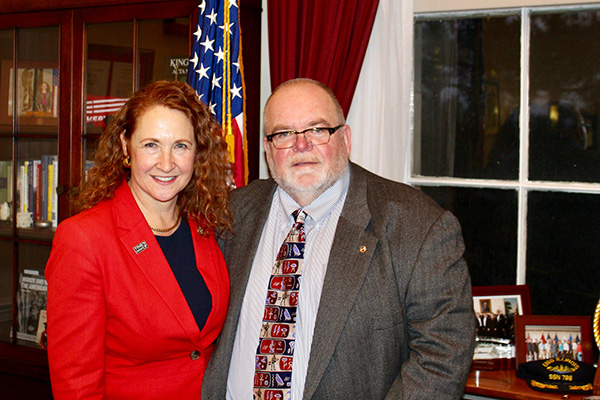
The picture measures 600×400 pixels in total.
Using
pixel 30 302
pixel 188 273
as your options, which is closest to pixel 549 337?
pixel 188 273

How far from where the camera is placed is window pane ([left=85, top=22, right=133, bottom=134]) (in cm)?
303

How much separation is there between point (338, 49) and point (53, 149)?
167 centimetres

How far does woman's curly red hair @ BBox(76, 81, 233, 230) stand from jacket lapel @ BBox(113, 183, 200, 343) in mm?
143

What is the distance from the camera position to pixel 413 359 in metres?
1.78

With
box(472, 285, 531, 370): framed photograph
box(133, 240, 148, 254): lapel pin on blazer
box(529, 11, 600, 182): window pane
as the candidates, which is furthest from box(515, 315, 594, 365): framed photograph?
box(133, 240, 148, 254): lapel pin on blazer

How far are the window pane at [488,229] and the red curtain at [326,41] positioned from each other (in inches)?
27.4

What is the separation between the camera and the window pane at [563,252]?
255cm

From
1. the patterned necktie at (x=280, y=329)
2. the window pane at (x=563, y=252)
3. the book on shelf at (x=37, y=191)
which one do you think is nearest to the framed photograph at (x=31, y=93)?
the book on shelf at (x=37, y=191)

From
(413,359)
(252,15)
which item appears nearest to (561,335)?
(413,359)

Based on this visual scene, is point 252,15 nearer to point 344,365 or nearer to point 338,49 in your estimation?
point 338,49

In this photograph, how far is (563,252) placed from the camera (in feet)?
8.55

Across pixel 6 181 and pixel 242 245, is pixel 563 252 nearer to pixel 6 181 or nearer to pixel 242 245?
pixel 242 245

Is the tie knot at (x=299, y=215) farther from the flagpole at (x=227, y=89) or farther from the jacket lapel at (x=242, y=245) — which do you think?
the flagpole at (x=227, y=89)

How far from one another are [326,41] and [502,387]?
1607 millimetres
